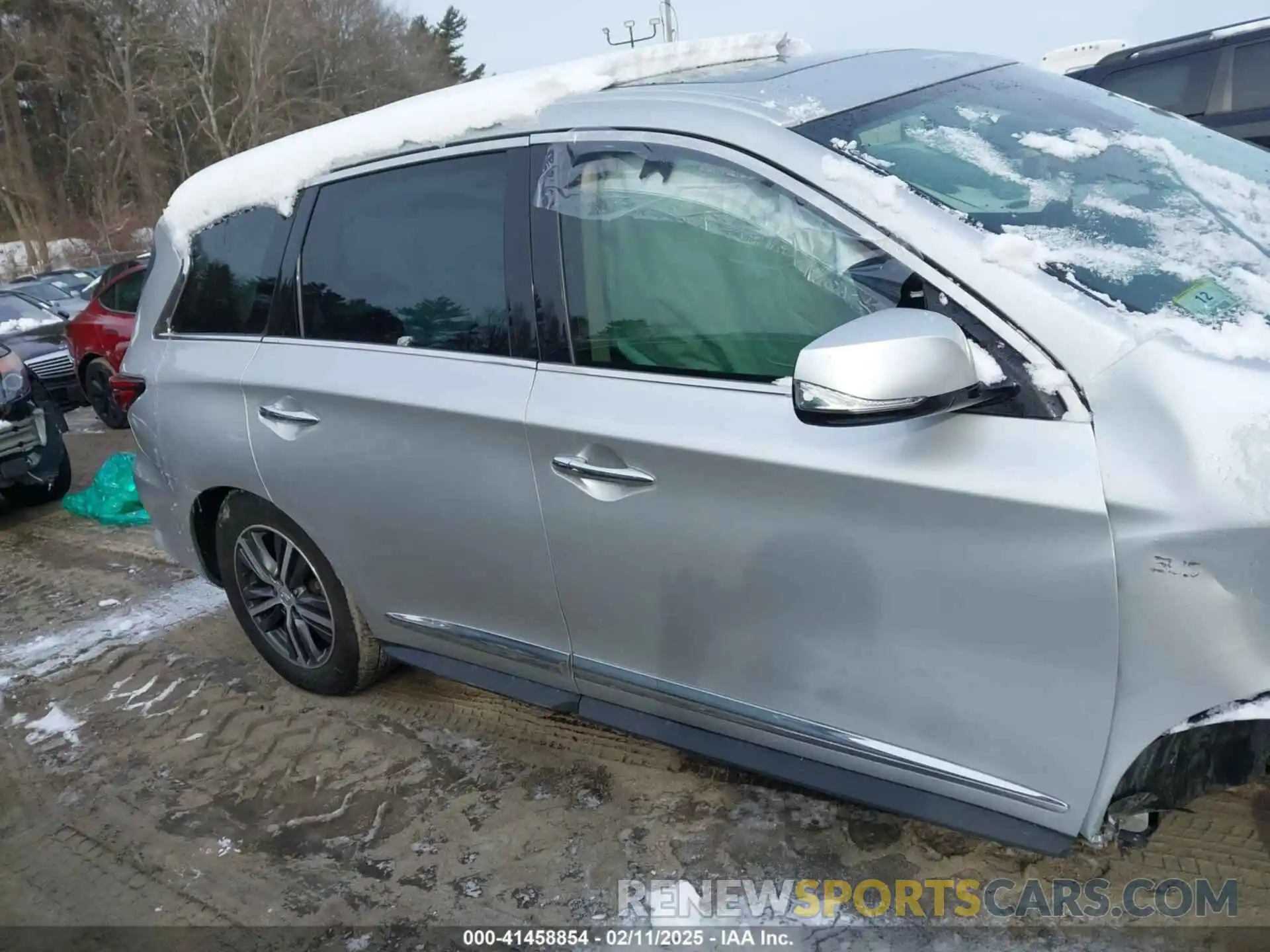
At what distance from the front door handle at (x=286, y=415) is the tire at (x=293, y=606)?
0.34m

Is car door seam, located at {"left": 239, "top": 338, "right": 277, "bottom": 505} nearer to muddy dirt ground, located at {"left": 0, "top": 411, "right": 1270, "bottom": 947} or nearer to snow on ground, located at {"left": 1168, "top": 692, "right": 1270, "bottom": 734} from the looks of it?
muddy dirt ground, located at {"left": 0, "top": 411, "right": 1270, "bottom": 947}

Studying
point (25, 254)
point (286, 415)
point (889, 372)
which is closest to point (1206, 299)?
point (889, 372)

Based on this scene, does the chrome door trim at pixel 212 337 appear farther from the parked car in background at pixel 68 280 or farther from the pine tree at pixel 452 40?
the pine tree at pixel 452 40

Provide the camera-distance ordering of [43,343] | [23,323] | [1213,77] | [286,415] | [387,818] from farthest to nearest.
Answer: [23,323] < [43,343] < [1213,77] < [286,415] < [387,818]

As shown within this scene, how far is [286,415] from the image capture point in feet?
9.78

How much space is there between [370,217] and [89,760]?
207 cm

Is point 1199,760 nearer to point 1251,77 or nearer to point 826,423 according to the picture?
point 826,423

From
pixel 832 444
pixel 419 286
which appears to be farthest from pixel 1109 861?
pixel 419 286

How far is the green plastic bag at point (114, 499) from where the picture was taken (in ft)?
19.5

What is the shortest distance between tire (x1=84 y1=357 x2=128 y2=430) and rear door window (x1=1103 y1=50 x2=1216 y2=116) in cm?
852

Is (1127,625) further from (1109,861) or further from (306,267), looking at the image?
(306,267)

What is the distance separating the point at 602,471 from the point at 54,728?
259 centimetres

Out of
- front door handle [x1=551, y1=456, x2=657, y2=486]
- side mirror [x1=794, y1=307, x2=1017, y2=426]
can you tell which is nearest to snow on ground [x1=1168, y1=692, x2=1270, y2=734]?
side mirror [x1=794, y1=307, x2=1017, y2=426]

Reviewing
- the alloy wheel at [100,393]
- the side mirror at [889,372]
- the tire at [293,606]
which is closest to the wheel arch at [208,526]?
the tire at [293,606]
